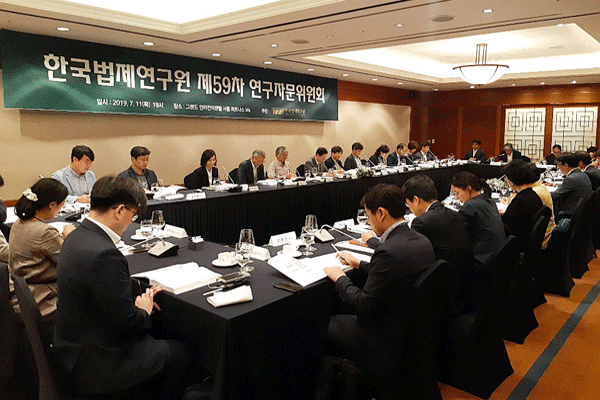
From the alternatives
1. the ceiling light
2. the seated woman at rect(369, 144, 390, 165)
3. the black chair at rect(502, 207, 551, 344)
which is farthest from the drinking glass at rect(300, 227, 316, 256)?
the seated woman at rect(369, 144, 390, 165)

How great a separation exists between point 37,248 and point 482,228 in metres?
2.56

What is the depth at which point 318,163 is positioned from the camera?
747 cm

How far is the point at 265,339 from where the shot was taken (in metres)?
1.85

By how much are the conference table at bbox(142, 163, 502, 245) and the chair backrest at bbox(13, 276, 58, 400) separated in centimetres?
254

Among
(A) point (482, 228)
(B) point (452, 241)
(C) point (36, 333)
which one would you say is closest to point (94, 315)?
(C) point (36, 333)

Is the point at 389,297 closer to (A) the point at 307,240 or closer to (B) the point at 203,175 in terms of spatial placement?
(A) the point at 307,240

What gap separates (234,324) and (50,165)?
5.14 m

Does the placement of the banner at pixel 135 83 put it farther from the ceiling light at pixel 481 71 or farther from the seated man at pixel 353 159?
the ceiling light at pixel 481 71

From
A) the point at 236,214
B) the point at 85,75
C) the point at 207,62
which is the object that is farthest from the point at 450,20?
the point at 85,75

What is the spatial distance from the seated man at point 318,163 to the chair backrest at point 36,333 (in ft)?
18.9

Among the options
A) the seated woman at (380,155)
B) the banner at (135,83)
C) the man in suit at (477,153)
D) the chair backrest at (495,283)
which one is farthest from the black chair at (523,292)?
the man in suit at (477,153)

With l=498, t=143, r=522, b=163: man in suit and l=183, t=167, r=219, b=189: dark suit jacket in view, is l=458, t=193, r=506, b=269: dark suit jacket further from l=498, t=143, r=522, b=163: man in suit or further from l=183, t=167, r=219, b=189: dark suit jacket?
l=498, t=143, r=522, b=163: man in suit

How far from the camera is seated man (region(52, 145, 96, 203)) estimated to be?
14.9 ft

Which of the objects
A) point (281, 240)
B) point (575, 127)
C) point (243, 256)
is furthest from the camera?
point (575, 127)
